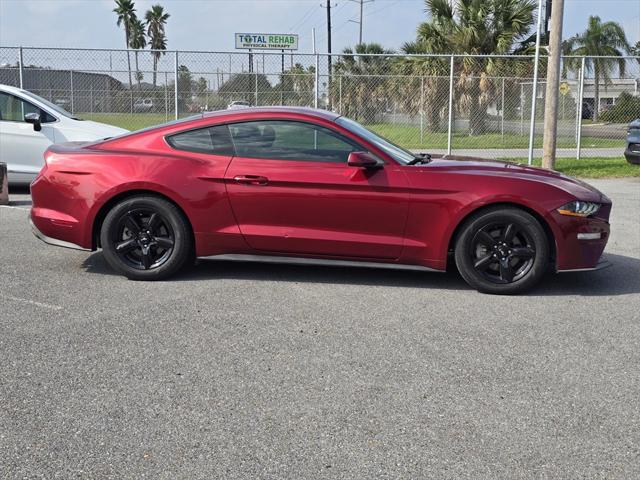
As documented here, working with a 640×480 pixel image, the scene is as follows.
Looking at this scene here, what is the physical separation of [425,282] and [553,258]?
3.48 feet

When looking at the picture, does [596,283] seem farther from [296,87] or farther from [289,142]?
[296,87]

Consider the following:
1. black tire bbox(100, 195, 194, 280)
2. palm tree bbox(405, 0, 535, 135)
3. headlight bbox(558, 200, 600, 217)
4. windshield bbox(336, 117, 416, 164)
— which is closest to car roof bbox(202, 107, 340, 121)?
windshield bbox(336, 117, 416, 164)

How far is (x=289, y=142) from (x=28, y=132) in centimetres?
644

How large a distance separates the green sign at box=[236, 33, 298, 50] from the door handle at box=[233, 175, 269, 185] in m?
43.8

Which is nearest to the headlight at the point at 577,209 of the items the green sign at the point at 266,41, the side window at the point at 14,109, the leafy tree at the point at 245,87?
the side window at the point at 14,109

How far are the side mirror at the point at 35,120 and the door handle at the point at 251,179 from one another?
6096 millimetres

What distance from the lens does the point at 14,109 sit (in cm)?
1094

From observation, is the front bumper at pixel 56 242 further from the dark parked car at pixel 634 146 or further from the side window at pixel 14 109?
the dark parked car at pixel 634 146

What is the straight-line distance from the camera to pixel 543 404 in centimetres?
368

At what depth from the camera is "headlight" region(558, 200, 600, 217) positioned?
5.58m

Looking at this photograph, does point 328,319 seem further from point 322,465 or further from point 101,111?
point 101,111

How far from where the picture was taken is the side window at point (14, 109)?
10.9m

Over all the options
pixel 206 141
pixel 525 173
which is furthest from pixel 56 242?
pixel 525 173

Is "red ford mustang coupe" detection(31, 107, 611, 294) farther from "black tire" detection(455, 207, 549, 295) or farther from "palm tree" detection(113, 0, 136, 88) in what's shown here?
"palm tree" detection(113, 0, 136, 88)
